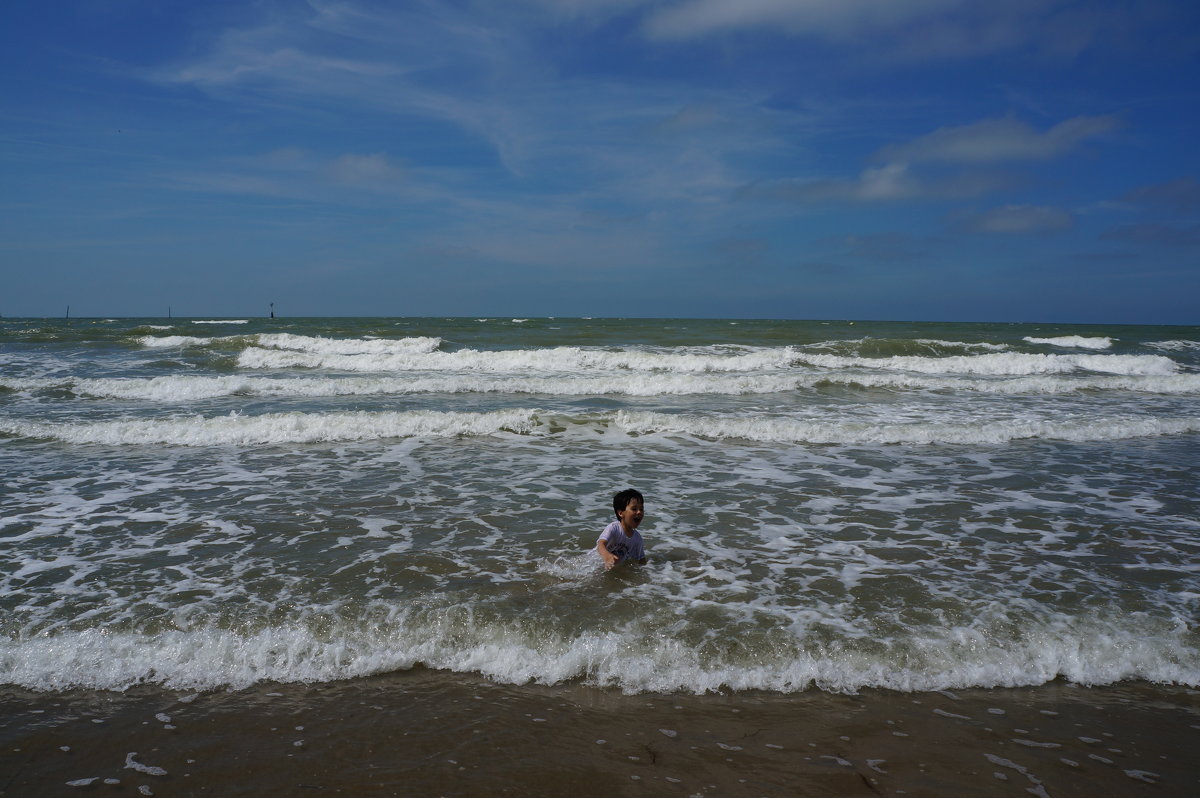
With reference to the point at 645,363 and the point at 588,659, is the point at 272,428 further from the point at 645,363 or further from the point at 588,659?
the point at 645,363

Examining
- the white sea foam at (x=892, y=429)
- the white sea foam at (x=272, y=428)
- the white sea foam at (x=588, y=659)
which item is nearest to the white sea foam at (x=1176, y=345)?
the white sea foam at (x=892, y=429)

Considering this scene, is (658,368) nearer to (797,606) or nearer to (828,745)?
(797,606)

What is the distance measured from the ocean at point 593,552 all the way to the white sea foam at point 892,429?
7 centimetres

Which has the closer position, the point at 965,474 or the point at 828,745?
the point at 828,745

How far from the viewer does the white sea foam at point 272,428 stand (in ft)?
38.7

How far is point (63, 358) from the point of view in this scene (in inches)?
1053

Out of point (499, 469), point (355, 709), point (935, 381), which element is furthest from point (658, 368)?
point (355, 709)

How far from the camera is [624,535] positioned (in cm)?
A: 609

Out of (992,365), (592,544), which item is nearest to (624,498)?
(592,544)

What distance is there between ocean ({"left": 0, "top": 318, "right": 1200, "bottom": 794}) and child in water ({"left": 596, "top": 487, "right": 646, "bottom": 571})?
6.9 inches

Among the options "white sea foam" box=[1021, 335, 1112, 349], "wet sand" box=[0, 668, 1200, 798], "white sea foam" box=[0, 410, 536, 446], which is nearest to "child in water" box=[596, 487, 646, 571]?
"wet sand" box=[0, 668, 1200, 798]

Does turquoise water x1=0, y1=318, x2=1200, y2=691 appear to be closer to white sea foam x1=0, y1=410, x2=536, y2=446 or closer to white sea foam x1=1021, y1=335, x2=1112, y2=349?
white sea foam x1=0, y1=410, x2=536, y2=446

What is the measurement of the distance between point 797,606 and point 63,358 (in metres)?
31.0

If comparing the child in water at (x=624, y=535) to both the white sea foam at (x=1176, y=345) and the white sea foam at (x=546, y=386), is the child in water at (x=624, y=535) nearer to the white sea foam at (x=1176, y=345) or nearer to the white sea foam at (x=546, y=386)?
the white sea foam at (x=546, y=386)
